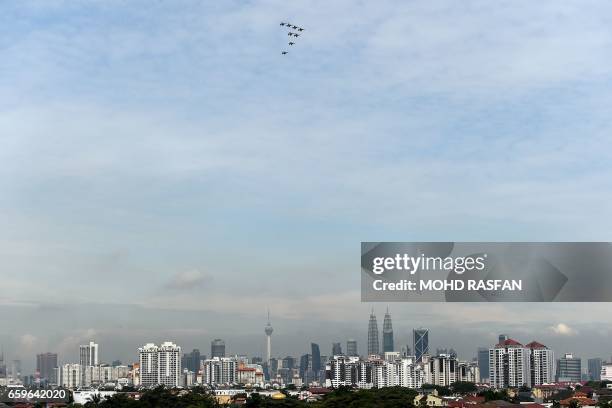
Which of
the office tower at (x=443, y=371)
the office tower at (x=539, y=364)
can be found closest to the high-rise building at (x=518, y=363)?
the office tower at (x=539, y=364)

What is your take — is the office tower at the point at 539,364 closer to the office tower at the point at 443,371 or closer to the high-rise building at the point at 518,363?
the high-rise building at the point at 518,363

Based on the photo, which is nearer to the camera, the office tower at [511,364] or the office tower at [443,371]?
the office tower at [511,364]

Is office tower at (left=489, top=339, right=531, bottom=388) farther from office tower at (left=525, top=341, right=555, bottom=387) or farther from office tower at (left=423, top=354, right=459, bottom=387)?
office tower at (left=423, top=354, right=459, bottom=387)

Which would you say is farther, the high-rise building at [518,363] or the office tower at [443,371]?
the office tower at [443,371]

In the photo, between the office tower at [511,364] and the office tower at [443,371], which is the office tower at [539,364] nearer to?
the office tower at [511,364]

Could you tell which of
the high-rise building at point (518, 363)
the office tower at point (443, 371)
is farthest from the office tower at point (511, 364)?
the office tower at point (443, 371)

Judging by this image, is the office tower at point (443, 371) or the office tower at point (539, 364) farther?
the office tower at point (443, 371)

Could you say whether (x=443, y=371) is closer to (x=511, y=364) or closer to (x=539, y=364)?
(x=511, y=364)

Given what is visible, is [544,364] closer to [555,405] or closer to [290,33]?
[555,405]

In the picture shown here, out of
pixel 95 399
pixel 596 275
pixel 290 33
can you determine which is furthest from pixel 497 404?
pixel 290 33
